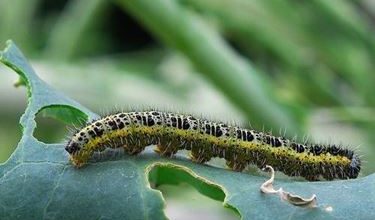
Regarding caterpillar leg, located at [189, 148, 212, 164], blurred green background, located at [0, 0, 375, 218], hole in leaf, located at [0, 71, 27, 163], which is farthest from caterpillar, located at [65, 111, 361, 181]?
hole in leaf, located at [0, 71, 27, 163]

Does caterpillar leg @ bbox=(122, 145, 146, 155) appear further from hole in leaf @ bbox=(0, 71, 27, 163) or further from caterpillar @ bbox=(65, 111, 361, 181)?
hole in leaf @ bbox=(0, 71, 27, 163)

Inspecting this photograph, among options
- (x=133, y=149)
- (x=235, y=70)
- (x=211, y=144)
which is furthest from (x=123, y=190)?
(x=235, y=70)

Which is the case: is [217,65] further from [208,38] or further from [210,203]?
[210,203]

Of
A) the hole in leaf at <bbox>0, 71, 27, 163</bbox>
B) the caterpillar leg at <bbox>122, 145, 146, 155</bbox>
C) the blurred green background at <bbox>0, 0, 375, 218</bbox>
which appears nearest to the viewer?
the caterpillar leg at <bbox>122, 145, 146, 155</bbox>

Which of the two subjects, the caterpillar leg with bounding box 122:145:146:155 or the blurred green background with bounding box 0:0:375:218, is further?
the blurred green background with bounding box 0:0:375:218

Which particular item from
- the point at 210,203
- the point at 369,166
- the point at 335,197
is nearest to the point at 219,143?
the point at 335,197

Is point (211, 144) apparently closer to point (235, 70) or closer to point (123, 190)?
point (123, 190)

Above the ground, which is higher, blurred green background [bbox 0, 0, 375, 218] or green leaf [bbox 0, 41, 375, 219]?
blurred green background [bbox 0, 0, 375, 218]
